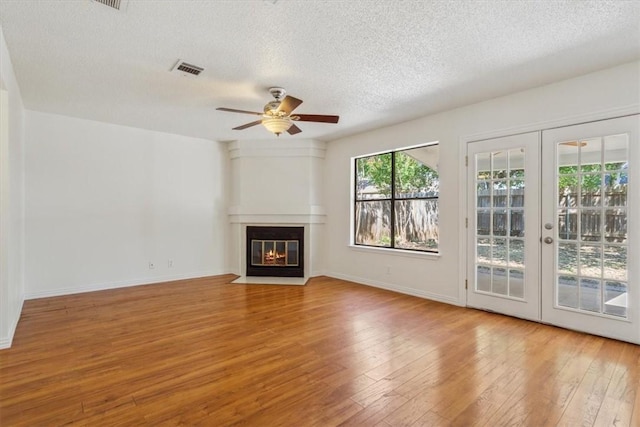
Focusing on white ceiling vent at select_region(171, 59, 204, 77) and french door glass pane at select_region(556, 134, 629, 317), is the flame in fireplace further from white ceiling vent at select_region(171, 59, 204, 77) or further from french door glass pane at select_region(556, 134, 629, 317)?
french door glass pane at select_region(556, 134, 629, 317)

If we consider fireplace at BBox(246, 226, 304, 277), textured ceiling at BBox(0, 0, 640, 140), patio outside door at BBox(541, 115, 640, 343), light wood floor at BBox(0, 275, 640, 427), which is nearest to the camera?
light wood floor at BBox(0, 275, 640, 427)

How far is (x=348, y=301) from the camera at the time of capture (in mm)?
4340

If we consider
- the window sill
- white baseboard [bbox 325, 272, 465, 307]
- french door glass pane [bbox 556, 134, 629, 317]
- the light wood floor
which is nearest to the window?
the window sill

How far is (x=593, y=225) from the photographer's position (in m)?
3.12

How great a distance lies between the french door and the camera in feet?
9.68

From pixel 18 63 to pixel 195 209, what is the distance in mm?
3254

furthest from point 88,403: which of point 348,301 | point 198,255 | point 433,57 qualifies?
point 198,255

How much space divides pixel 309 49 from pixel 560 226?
10.0ft

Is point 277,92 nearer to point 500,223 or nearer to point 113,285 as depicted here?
point 500,223

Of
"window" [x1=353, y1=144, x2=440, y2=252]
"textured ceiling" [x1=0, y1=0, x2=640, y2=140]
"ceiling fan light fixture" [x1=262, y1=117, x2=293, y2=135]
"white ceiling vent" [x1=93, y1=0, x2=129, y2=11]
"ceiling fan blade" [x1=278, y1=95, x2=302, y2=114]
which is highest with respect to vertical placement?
"textured ceiling" [x1=0, y1=0, x2=640, y2=140]

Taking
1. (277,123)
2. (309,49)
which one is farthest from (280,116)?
(309,49)

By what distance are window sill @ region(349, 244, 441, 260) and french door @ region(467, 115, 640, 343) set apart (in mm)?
565

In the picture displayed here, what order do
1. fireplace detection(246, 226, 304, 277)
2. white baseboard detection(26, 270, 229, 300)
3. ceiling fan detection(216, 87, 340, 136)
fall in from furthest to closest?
1. fireplace detection(246, 226, 304, 277)
2. white baseboard detection(26, 270, 229, 300)
3. ceiling fan detection(216, 87, 340, 136)

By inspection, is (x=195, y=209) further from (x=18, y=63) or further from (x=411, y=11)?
(x=411, y=11)
